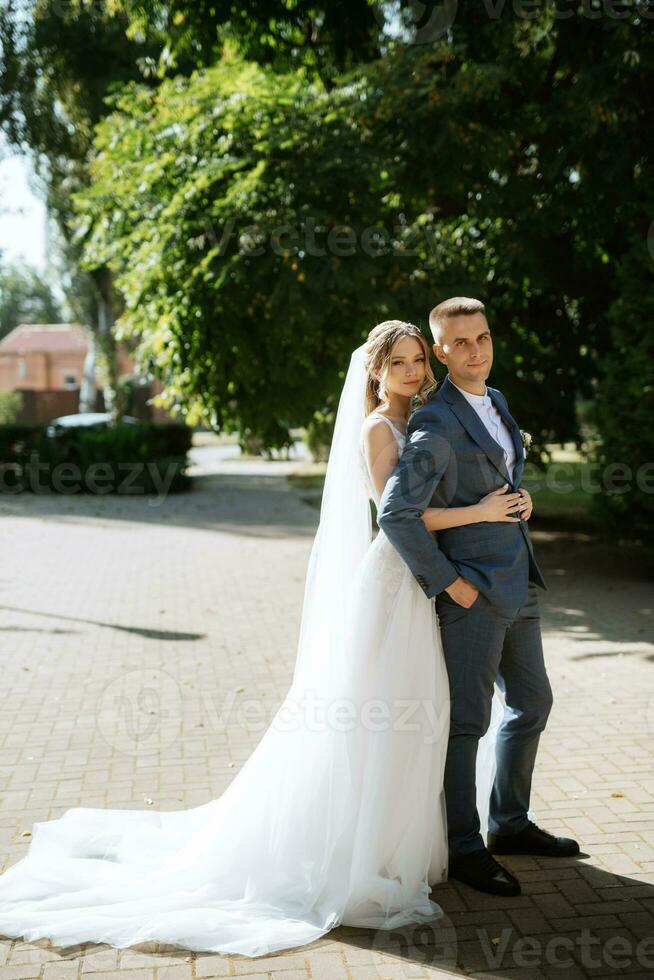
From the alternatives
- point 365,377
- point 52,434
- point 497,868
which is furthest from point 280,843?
point 52,434

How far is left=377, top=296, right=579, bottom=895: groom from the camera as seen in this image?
11.6ft

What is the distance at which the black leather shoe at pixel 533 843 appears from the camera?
401 cm

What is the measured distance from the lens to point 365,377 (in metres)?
3.85

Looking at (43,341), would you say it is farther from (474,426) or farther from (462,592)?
(462,592)

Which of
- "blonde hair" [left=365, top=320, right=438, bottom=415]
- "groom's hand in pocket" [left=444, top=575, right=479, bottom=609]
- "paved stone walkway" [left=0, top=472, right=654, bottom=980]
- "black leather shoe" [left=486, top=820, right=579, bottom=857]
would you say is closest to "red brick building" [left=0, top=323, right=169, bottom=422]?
"paved stone walkway" [left=0, top=472, right=654, bottom=980]

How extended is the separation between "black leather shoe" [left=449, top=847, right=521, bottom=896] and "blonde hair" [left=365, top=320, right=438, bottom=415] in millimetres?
1773

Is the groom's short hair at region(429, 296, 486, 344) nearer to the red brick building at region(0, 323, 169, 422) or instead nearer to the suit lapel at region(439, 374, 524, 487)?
the suit lapel at region(439, 374, 524, 487)

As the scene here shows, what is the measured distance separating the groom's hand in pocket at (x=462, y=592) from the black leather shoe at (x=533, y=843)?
1.12 m

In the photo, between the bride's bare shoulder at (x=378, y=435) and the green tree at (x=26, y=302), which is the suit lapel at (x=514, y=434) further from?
the green tree at (x=26, y=302)

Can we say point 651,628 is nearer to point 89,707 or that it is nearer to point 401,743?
point 89,707

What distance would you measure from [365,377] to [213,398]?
7.84 meters

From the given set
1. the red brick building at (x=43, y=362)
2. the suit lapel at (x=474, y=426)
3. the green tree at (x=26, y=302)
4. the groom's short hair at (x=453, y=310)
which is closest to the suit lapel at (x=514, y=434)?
the suit lapel at (x=474, y=426)

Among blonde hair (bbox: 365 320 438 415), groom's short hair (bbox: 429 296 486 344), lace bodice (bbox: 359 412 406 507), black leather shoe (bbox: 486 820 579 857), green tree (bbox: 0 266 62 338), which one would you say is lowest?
black leather shoe (bbox: 486 820 579 857)

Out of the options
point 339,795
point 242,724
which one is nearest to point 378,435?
point 339,795
